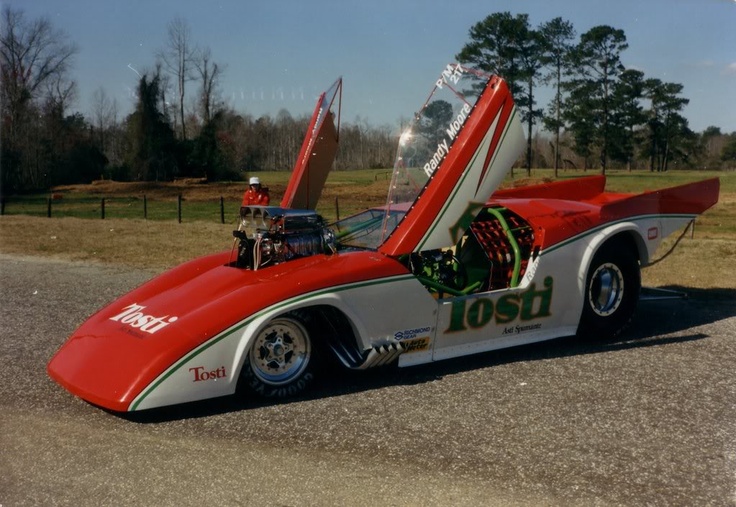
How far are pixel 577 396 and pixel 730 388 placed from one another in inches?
50.6

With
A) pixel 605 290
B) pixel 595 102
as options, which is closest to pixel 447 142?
pixel 605 290

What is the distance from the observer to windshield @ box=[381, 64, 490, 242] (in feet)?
21.3

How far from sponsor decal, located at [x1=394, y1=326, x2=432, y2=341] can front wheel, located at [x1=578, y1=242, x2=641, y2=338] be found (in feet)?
6.29

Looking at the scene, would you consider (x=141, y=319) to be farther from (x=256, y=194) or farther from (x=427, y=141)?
(x=256, y=194)

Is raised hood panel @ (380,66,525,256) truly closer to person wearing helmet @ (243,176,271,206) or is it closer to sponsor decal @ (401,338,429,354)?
sponsor decal @ (401,338,429,354)

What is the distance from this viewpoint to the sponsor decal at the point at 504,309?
252 inches

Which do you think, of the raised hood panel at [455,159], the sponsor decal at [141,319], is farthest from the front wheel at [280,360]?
the raised hood panel at [455,159]

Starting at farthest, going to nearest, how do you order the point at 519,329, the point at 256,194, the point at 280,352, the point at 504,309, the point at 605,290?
A: the point at 256,194
the point at 605,290
the point at 519,329
the point at 504,309
the point at 280,352

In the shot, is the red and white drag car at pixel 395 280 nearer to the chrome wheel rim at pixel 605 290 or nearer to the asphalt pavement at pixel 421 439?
the chrome wheel rim at pixel 605 290

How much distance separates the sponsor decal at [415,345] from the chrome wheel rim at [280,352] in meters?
0.82

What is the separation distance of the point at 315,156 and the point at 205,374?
3.19 meters

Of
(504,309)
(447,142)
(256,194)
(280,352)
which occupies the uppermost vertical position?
(447,142)

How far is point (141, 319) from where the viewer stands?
5676 mm

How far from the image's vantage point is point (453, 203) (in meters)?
6.42
